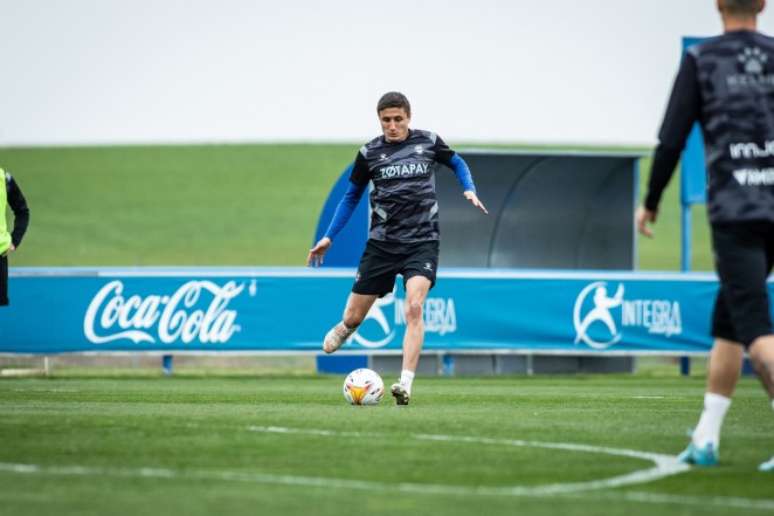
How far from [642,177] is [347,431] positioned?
52.8 meters

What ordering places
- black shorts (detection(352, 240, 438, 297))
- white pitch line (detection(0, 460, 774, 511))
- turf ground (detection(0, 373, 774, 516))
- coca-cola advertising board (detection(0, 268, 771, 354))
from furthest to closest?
1. coca-cola advertising board (detection(0, 268, 771, 354))
2. black shorts (detection(352, 240, 438, 297))
3. white pitch line (detection(0, 460, 774, 511))
4. turf ground (detection(0, 373, 774, 516))

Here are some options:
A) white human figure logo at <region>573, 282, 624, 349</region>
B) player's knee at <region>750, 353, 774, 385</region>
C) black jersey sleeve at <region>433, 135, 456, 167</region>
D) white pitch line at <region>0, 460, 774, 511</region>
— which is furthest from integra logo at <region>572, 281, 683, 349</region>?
white pitch line at <region>0, 460, 774, 511</region>

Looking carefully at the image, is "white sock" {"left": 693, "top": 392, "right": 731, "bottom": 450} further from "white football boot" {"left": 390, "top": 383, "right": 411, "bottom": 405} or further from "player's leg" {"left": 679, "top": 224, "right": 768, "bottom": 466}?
"white football boot" {"left": 390, "top": 383, "right": 411, "bottom": 405}

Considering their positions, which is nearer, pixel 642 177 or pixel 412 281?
pixel 412 281

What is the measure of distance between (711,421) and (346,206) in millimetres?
5770

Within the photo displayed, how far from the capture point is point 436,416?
9.74m

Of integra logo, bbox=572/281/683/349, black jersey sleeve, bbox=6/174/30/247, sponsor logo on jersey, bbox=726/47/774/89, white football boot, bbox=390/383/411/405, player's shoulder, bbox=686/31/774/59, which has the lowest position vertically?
integra logo, bbox=572/281/683/349

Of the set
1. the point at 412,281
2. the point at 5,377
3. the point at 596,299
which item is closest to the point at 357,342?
the point at 596,299

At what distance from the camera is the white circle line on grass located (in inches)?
239

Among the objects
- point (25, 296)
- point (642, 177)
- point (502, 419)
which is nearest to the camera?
point (502, 419)

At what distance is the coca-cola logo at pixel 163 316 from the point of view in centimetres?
2003

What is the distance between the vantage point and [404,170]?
11852 mm

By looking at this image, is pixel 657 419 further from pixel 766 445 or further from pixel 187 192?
pixel 187 192

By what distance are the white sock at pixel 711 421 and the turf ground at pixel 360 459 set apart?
0.17 metres
